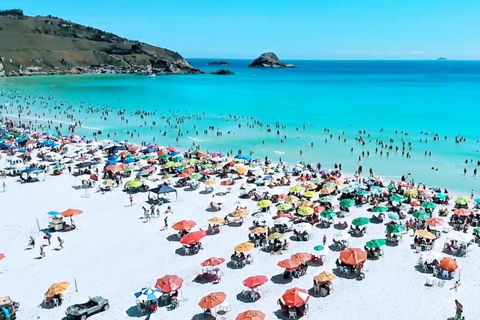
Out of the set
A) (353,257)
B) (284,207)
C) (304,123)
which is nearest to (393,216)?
(284,207)

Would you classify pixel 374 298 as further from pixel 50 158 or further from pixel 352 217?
pixel 50 158

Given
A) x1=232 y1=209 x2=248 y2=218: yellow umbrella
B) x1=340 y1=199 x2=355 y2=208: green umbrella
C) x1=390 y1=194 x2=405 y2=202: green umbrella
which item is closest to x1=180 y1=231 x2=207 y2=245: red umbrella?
x1=232 y1=209 x2=248 y2=218: yellow umbrella

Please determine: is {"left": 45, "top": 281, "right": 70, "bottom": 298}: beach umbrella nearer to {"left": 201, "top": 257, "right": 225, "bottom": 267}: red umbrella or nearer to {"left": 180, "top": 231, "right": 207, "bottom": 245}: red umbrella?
{"left": 201, "top": 257, "right": 225, "bottom": 267}: red umbrella

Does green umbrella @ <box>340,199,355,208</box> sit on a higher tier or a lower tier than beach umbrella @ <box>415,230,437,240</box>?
lower

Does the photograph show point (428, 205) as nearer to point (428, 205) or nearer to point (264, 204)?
point (428, 205)

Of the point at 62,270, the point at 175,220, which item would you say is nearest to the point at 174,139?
the point at 175,220

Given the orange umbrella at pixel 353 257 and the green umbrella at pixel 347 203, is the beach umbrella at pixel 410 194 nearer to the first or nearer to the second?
the green umbrella at pixel 347 203
